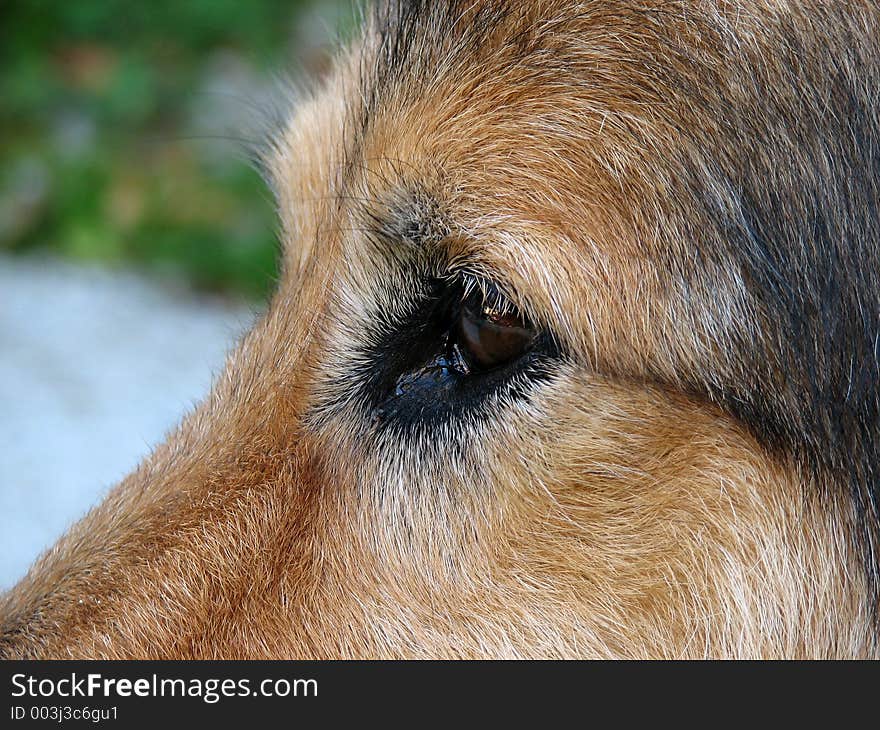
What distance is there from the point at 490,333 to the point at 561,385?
199 mm

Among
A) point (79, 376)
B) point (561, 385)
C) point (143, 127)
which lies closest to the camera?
point (561, 385)

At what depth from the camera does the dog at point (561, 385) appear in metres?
2.11

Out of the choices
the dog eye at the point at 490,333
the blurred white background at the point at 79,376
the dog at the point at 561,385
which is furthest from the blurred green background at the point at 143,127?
the dog eye at the point at 490,333

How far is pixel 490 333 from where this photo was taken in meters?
2.31

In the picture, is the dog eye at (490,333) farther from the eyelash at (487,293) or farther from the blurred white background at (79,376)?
the blurred white background at (79,376)

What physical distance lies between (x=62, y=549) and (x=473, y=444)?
3.55 ft

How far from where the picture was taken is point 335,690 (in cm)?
239

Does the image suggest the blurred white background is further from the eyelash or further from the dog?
the eyelash

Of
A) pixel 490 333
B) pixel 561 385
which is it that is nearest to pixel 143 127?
pixel 490 333

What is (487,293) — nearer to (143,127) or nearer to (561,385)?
(561,385)

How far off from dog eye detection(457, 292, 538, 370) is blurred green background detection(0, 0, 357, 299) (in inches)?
187

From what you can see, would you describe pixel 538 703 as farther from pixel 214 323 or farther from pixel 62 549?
pixel 214 323

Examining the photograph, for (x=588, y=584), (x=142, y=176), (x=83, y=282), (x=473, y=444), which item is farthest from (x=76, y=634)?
(x=142, y=176)

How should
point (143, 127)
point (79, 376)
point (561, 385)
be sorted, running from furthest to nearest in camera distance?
point (143, 127) < point (79, 376) < point (561, 385)
